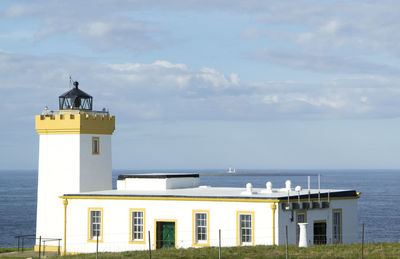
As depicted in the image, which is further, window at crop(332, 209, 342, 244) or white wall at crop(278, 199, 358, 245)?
window at crop(332, 209, 342, 244)

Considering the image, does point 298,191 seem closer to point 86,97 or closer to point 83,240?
point 83,240

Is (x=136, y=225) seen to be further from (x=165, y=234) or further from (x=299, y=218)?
(x=299, y=218)

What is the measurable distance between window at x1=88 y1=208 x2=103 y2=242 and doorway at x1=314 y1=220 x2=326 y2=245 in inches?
470

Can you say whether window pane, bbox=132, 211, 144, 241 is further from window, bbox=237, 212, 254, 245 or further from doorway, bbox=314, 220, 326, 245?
doorway, bbox=314, 220, 326, 245

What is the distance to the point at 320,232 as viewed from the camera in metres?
34.9

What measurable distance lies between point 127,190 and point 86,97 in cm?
684

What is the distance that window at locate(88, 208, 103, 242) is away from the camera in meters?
36.7

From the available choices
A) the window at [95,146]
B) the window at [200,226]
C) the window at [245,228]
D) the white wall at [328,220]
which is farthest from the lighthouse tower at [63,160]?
the white wall at [328,220]

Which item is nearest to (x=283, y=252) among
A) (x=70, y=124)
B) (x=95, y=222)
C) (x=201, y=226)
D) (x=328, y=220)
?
(x=201, y=226)

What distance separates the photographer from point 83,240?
121 feet

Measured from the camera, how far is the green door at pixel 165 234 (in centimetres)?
3500

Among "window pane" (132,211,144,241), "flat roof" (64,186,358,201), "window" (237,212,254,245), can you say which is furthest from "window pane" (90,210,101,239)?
"window" (237,212,254,245)

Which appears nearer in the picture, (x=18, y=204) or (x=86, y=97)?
(x=86, y=97)

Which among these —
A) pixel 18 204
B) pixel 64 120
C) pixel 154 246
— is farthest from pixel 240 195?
pixel 18 204
